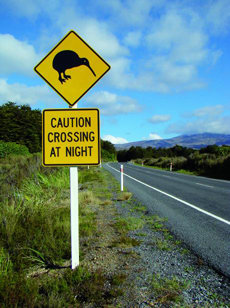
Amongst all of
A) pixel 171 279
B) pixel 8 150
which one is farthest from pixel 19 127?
pixel 171 279

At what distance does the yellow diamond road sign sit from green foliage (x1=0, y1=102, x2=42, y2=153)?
45782mm

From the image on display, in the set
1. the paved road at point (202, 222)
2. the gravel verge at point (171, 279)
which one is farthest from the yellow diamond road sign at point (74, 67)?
the paved road at point (202, 222)

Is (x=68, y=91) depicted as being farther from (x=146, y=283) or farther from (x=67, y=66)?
(x=146, y=283)

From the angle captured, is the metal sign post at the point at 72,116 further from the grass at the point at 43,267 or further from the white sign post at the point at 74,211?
the grass at the point at 43,267

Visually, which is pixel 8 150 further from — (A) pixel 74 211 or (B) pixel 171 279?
(B) pixel 171 279

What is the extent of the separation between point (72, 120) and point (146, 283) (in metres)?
2.23

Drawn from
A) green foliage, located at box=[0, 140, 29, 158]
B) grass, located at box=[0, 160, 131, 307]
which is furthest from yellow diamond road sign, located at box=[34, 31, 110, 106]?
green foliage, located at box=[0, 140, 29, 158]

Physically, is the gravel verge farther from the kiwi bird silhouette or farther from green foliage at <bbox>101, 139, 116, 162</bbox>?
green foliage at <bbox>101, 139, 116, 162</bbox>

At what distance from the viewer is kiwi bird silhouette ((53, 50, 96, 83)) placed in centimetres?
327

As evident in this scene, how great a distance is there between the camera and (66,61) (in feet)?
10.7

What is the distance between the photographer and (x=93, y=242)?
437cm

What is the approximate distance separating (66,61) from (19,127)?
156ft

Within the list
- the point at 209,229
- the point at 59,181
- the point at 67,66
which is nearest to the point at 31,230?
the point at 67,66

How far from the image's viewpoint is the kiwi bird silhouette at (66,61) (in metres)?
3.27
